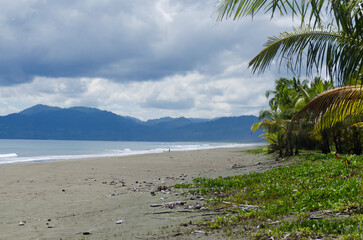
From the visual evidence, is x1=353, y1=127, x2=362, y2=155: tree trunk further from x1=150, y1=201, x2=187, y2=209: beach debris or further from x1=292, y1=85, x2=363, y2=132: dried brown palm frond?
x1=150, y1=201, x2=187, y2=209: beach debris

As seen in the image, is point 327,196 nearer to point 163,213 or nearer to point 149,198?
point 163,213

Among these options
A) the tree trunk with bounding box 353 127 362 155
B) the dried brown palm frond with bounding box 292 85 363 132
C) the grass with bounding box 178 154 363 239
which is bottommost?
the grass with bounding box 178 154 363 239

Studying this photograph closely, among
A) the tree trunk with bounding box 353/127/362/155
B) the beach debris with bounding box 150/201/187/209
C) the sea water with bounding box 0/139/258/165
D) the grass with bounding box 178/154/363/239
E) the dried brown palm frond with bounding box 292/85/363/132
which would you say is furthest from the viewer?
the sea water with bounding box 0/139/258/165

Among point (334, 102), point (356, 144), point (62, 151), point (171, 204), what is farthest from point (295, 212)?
point (62, 151)

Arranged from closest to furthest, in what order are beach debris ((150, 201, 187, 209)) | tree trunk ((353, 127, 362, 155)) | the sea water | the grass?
the grass → beach debris ((150, 201, 187, 209)) → tree trunk ((353, 127, 362, 155)) → the sea water

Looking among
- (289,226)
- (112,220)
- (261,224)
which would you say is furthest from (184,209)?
(289,226)

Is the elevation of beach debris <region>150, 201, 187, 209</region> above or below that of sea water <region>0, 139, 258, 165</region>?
below

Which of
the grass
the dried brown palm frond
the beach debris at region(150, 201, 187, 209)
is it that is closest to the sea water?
the beach debris at region(150, 201, 187, 209)

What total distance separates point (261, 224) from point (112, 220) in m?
3.85

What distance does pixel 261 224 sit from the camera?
18.7 feet

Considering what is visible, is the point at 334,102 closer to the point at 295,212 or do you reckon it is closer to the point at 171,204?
the point at 295,212

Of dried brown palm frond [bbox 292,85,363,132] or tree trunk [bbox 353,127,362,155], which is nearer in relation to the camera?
dried brown palm frond [bbox 292,85,363,132]

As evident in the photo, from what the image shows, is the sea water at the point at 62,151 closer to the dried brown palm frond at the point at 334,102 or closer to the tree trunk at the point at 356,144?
the tree trunk at the point at 356,144

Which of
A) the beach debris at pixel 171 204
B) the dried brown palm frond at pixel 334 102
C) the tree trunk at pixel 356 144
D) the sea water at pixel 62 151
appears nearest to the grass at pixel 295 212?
the beach debris at pixel 171 204
